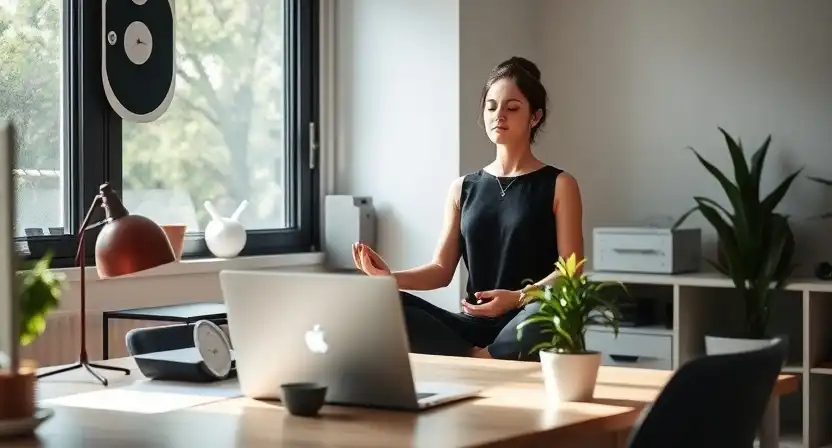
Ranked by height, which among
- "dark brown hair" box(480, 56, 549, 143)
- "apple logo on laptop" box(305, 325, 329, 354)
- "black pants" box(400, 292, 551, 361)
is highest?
"dark brown hair" box(480, 56, 549, 143)

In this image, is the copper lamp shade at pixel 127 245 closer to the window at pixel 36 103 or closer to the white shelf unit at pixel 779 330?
the window at pixel 36 103

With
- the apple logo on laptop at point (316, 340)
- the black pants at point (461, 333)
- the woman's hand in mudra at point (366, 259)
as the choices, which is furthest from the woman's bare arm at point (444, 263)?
the apple logo on laptop at point (316, 340)

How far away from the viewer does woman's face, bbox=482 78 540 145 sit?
11.6 ft

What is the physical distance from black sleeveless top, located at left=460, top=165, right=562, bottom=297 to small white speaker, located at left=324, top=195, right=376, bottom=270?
1.38m

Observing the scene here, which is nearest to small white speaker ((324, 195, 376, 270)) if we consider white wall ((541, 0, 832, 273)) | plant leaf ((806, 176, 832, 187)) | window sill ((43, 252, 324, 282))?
window sill ((43, 252, 324, 282))

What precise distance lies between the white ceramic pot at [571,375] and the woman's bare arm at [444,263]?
4.87 feet

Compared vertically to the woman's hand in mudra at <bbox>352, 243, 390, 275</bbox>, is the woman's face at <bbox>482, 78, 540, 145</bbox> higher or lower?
higher

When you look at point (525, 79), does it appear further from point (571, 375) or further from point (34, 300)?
point (34, 300)

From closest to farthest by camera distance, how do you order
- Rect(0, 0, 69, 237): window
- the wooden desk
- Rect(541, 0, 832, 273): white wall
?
the wooden desk → Rect(0, 0, 69, 237): window → Rect(541, 0, 832, 273): white wall

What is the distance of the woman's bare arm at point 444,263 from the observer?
361 centimetres

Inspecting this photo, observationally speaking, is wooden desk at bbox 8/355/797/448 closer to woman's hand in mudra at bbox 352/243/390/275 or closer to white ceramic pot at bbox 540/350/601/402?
white ceramic pot at bbox 540/350/601/402

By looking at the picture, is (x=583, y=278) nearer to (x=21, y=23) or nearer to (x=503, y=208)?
(x=503, y=208)

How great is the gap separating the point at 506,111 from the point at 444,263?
0.52 meters

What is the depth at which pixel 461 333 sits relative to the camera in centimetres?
339
